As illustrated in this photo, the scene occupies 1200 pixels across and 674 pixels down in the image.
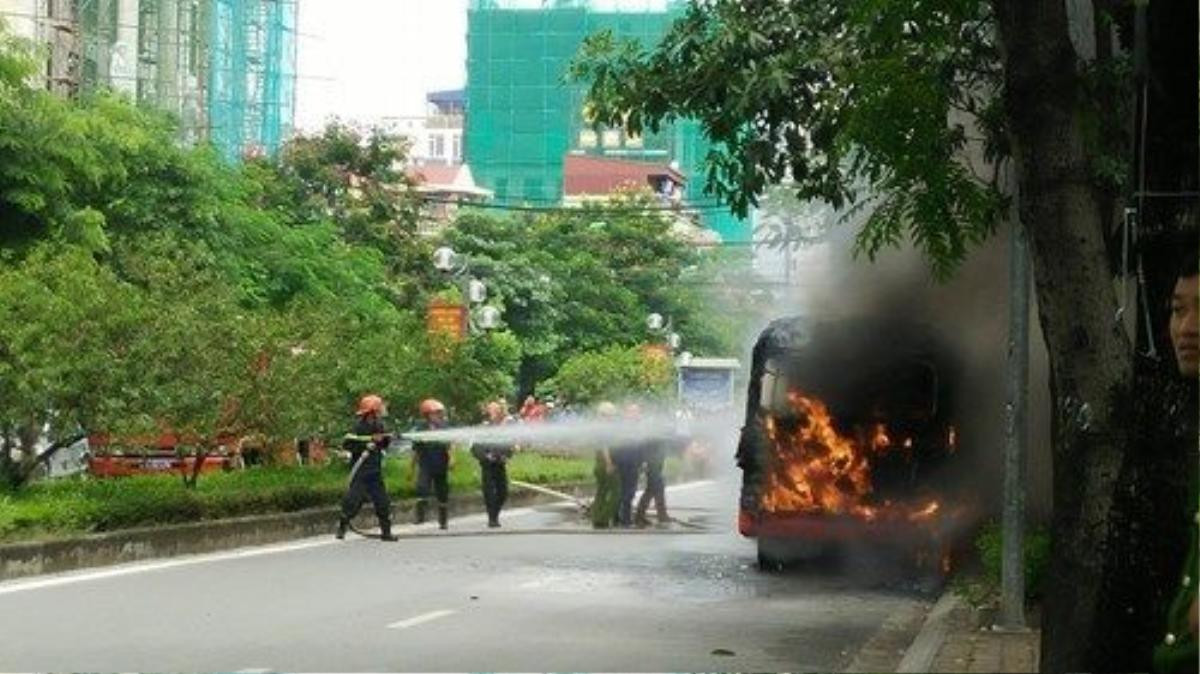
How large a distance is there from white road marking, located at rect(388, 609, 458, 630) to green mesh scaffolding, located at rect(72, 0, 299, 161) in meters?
22.4

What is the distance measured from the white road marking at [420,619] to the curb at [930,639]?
11.0 ft

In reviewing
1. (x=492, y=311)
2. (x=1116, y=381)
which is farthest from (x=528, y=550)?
(x=492, y=311)

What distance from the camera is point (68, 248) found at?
22.3 m

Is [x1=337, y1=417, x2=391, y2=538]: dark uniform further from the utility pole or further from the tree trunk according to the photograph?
the tree trunk

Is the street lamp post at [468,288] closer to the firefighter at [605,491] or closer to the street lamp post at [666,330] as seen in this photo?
the street lamp post at [666,330]

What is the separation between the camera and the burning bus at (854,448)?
1912 centimetres

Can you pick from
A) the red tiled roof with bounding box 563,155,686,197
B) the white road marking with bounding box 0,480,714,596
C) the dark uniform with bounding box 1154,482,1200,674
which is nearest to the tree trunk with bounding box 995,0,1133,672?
the dark uniform with bounding box 1154,482,1200,674

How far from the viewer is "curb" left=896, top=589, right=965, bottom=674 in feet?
32.0

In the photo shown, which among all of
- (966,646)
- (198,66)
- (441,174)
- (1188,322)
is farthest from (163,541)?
(441,174)

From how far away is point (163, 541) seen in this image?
19766 millimetres

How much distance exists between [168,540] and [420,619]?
6.31m

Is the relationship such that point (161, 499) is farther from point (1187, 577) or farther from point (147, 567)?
point (1187, 577)

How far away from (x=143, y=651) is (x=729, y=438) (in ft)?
101

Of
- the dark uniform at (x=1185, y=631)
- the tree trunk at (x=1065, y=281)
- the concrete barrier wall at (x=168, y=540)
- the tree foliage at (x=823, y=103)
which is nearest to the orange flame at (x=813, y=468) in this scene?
the tree foliage at (x=823, y=103)
